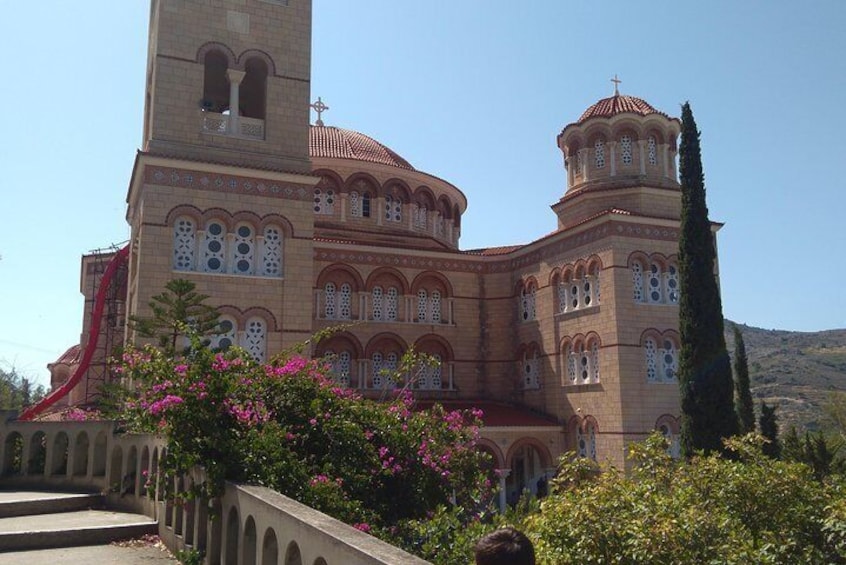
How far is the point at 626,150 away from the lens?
23609 mm

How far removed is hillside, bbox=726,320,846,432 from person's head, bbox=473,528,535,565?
164ft

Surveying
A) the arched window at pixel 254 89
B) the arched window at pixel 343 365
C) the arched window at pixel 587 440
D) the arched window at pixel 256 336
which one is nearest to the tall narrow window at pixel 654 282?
the arched window at pixel 587 440

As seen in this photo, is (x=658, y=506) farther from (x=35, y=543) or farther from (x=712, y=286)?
(x=712, y=286)

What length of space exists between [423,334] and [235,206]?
864 centimetres

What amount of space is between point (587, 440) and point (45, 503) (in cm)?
1557

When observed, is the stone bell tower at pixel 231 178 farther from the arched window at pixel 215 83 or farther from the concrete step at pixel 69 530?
the concrete step at pixel 69 530

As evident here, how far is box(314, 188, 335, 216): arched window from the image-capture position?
25.6 m

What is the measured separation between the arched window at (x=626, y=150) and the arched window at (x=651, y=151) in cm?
57

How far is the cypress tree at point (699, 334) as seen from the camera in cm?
1781

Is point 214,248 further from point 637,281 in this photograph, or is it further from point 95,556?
point 637,281

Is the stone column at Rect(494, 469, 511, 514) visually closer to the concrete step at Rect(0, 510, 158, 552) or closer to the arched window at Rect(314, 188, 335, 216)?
the arched window at Rect(314, 188, 335, 216)

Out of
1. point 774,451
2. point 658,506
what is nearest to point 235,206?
point 658,506

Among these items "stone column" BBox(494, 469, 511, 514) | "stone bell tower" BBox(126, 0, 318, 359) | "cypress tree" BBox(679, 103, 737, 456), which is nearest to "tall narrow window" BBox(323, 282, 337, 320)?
"stone bell tower" BBox(126, 0, 318, 359)

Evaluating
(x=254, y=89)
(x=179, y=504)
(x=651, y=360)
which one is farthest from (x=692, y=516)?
(x=254, y=89)
